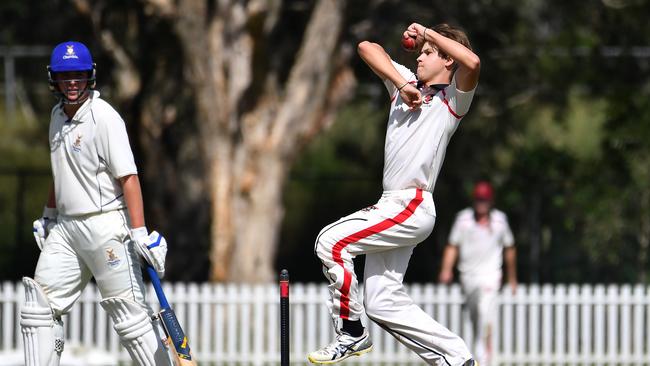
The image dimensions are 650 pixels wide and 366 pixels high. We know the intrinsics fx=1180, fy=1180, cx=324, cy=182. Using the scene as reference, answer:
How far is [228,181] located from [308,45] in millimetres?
1924

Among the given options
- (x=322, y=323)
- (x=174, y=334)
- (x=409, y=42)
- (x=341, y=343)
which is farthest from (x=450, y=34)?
(x=322, y=323)

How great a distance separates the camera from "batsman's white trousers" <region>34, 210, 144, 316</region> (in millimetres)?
6281

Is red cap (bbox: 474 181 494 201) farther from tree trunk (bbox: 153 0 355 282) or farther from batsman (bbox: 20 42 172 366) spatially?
batsman (bbox: 20 42 172 366)

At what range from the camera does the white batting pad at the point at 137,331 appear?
628cm

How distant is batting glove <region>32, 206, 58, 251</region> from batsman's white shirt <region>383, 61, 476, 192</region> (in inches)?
76.0

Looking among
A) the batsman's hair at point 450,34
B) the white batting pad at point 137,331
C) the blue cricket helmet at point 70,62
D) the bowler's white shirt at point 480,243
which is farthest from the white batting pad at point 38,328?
the bowler's white shirt at point 480,243

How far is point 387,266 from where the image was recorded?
609 cm

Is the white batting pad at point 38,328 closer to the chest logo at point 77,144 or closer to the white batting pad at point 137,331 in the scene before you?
the white batting pad at point 137,331

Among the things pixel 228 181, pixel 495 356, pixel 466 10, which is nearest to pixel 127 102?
pixel 228 181

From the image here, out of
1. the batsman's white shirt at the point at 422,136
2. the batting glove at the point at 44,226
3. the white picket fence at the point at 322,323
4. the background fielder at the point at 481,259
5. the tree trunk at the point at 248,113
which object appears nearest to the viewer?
the batsman's white shirt at the point at 422,136

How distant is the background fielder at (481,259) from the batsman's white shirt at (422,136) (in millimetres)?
5025

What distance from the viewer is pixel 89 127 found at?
6.26 meters

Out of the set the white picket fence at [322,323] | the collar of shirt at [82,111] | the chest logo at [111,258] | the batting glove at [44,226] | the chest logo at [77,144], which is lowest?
the white picket fence at [322,323]

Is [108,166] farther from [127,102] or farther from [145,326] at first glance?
[127,102]
